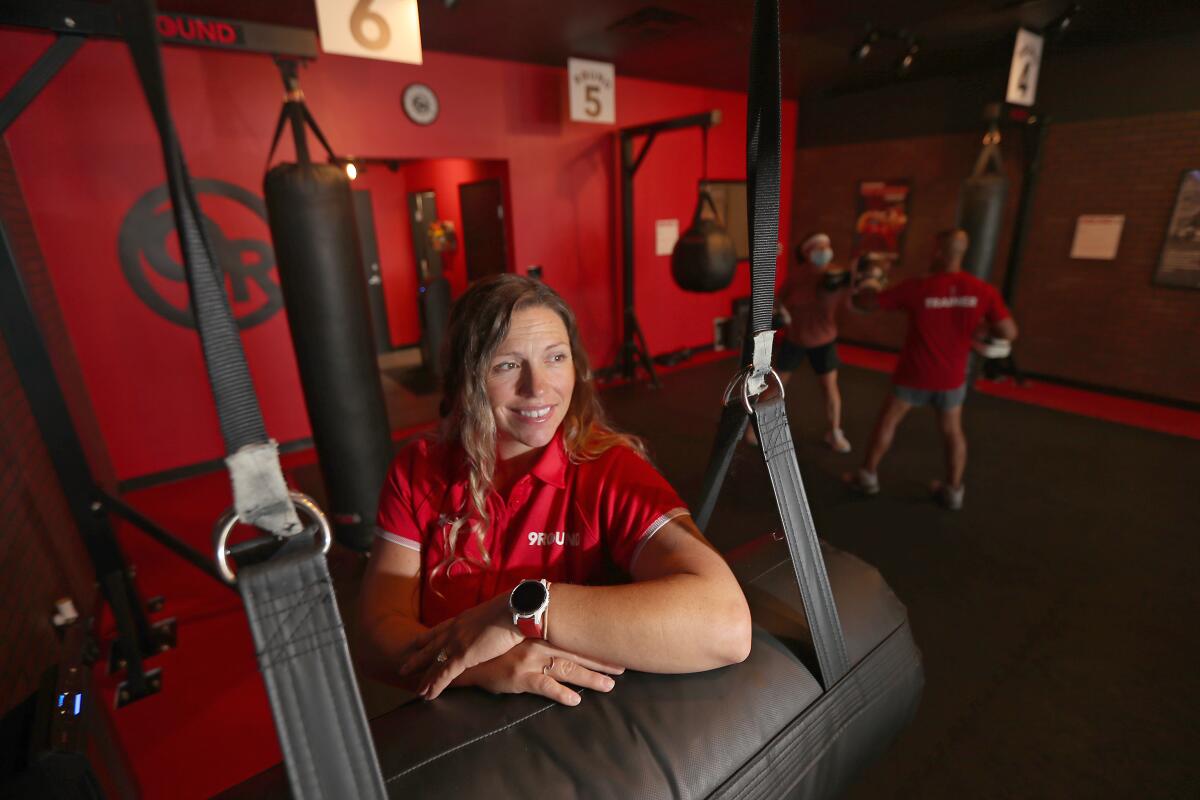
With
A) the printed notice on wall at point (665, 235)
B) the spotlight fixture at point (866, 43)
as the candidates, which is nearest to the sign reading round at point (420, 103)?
the printed notice on wall at point (665, 235)

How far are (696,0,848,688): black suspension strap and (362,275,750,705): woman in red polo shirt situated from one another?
0.34 ft

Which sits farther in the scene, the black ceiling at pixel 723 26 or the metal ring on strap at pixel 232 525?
the black ceiling at pixel 723 26

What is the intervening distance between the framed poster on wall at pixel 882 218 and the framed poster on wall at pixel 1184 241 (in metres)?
2.05

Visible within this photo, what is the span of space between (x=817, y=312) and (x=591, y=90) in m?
2.59

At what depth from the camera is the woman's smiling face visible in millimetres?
1112

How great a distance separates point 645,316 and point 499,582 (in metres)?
5.06

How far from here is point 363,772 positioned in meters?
0.47

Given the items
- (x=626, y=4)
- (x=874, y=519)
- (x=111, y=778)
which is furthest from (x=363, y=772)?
(x=626, y=4)

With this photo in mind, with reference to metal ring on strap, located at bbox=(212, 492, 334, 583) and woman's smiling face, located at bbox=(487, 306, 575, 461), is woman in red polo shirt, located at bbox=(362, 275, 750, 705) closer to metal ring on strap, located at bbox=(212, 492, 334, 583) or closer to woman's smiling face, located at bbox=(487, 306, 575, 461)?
woman's smiling face, located at bbox=(487, 306, 575, 461)

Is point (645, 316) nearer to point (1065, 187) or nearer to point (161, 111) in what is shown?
point (1065, 187)

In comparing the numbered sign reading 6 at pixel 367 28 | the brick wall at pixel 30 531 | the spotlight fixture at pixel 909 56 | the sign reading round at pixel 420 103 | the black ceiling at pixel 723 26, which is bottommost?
the brick wall at pixel 30 531

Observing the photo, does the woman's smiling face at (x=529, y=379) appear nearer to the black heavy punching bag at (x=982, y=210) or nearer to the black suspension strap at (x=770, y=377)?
the black suspension strap at (x=770, y=377)

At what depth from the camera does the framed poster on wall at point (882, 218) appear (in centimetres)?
593

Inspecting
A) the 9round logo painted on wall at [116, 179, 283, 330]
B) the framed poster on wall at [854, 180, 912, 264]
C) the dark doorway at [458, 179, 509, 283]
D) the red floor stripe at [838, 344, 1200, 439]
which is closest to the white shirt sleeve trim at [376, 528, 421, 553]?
the 9round logo painted on wall at [116, 179, 283, 330]
